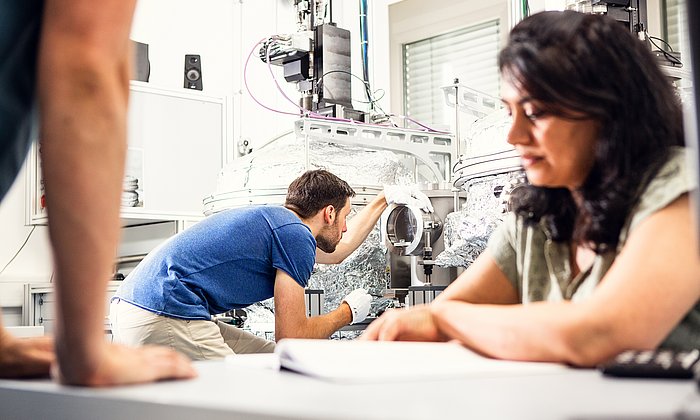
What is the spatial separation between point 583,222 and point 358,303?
137 cm

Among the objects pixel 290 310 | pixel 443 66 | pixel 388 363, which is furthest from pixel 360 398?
pixel 443 66

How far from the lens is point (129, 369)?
2.48 ft

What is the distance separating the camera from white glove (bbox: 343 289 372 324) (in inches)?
94.4

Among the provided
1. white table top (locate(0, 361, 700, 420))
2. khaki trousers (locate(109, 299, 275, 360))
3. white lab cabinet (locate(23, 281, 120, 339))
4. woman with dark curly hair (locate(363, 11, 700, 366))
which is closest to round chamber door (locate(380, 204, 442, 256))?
khaki trousers (locate(109, 299, 275, 360))

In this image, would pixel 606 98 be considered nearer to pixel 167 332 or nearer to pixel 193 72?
pixel 167 332

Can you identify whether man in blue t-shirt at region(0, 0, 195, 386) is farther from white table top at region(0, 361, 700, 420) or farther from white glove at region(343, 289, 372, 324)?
white glove at region(343, 289, 372, 324)

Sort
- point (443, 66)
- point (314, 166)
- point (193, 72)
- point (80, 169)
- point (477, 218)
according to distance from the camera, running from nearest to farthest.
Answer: point (80, 169)
point (477, 218)
point (314, 166)
point (193, 72)
point (443, 66)

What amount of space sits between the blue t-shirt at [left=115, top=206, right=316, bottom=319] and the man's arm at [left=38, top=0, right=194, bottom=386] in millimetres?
1491

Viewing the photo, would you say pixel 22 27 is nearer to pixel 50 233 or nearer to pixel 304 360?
pixel 50 233

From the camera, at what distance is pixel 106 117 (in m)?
0.75

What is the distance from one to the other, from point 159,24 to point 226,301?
7.91 ft

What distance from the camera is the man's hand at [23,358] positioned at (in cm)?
85

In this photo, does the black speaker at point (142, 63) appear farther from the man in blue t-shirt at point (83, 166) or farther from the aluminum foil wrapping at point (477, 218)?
the man in blue t-shirt at point (83, 166)

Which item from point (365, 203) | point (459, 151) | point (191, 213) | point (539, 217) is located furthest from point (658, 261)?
point (191, 213)
